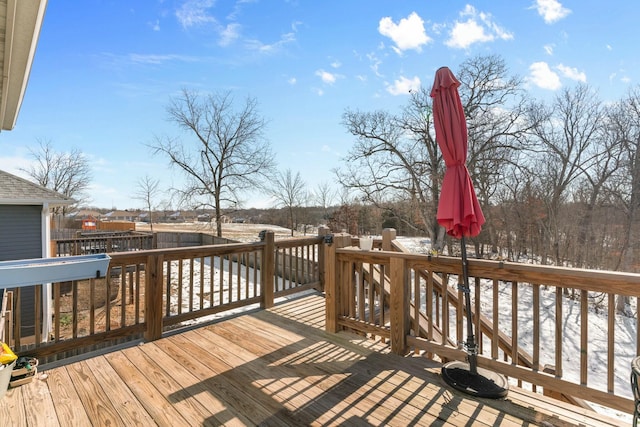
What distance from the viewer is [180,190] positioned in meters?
18.2

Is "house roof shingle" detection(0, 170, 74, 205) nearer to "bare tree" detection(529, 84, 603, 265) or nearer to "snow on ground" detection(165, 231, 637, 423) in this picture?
"snow on ground" detection(165, 231, 637, 423)

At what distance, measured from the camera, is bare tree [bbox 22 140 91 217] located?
69.1ft

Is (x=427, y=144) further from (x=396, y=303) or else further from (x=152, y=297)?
(x=152, y=297)

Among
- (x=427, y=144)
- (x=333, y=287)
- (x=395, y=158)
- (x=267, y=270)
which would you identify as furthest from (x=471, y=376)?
(x=395, y=158)

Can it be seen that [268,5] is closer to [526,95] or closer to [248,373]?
[248,373]

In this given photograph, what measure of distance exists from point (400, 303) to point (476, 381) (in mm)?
806

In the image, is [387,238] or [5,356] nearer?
[5,356]

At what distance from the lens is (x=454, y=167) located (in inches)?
92.4

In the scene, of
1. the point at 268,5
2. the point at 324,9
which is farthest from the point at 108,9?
the point at 324,9

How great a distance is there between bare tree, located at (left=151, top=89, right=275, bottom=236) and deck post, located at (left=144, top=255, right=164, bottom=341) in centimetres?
1514

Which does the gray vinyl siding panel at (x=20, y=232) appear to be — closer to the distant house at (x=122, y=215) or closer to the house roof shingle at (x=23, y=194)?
the house roof shingle at (x=23, y=194)

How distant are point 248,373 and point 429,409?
1403 mm

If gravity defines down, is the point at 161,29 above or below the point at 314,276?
above

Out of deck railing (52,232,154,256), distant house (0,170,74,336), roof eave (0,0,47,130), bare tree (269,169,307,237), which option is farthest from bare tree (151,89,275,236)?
roof eave (0,0,47,130)
